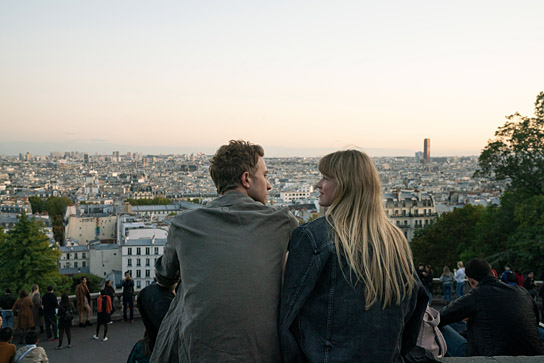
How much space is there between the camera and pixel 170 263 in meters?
2.21

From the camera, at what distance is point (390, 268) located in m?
1.98

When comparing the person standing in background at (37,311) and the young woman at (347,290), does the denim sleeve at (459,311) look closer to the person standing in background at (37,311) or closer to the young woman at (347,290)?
the young woman at (347,290)

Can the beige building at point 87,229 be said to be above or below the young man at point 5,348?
Answer: below

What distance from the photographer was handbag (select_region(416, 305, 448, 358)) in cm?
255

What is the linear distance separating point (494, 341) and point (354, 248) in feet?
5.41

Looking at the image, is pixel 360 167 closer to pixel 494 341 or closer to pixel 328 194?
pixel 328 194

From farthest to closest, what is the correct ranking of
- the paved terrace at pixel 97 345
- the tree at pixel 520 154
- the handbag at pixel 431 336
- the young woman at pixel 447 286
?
the tree at pixel 520 154
the young woman at pixel 447 286
the paved terrace at pixel 97 345
the handbag at pixel 431 336

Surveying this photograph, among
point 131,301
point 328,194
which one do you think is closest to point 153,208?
point 131,301

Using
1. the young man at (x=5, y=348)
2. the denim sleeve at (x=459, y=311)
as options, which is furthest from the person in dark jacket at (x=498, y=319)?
the young man at (x=5, y=348)

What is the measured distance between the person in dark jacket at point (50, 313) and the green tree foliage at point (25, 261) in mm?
20556

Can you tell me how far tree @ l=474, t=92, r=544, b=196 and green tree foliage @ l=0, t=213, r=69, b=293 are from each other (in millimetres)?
21541

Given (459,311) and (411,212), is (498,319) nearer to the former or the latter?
(459,311)

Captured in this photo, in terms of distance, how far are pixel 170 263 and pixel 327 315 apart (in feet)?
2.23

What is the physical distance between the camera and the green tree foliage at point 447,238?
2958 centimetres
